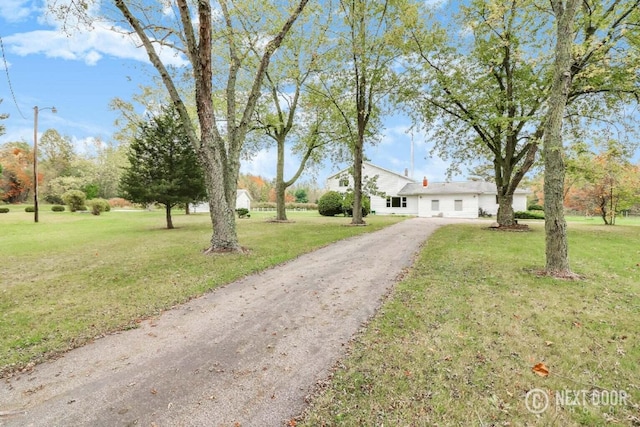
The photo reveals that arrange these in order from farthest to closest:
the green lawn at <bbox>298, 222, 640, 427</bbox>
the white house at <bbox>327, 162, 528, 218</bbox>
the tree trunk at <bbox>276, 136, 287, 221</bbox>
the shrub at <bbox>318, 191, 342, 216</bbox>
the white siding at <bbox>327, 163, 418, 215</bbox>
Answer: the white siding at <bbox>327, 163, 418, 215</bbox>, the white house at <bbox>327, 162, 528, 218</bbox>, the shrub at <bbox>318, 191, 342, 216</bbox>, the tree trunk at <bbox>276, 136, 287, 221</bbox>, the green lawn at <bbox>298, 222, 640, 427</bbox>

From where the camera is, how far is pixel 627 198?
20406mm

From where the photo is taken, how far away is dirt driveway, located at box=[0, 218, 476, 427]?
280 cm

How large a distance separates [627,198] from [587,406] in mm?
25261

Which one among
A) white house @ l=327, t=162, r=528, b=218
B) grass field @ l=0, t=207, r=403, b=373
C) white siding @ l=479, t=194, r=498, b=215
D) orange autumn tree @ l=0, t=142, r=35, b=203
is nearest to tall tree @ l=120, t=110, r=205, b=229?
grass field @ l=0, t=207, r=403, b=373

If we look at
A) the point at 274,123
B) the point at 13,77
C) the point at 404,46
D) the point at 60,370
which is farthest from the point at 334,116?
the point at 60,370

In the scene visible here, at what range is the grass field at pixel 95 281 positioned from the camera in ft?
14.7

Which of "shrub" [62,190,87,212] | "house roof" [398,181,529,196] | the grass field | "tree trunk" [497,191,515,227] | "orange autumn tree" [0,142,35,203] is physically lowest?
the grass field

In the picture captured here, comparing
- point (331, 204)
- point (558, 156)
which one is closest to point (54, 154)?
point (331, 204)

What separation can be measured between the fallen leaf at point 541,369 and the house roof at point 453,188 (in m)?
32.1

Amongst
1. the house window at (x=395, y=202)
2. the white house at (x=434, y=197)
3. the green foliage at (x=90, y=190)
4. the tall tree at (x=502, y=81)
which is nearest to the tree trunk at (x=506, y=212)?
the tall tree at (x=502, y=81)

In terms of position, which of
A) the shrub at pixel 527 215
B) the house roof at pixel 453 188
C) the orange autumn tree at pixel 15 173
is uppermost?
the orange autumn tree at pixel 15 173

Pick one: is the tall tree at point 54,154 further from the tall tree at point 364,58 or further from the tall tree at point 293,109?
the tall tree at point 364,58

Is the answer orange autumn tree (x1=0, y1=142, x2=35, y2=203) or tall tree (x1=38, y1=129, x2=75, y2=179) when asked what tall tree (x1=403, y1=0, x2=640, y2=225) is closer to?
orange autumn tree (x1=0, y1=142, x2=35, y2=203)

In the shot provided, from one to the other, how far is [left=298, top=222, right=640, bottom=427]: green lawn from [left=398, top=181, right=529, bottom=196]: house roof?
1077 inches
